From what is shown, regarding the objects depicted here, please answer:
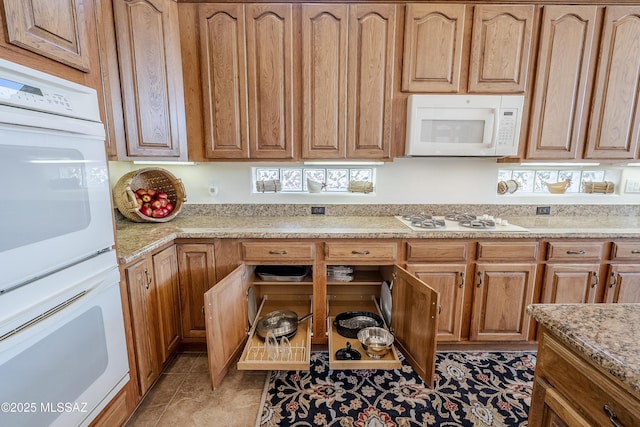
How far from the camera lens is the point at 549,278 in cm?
192

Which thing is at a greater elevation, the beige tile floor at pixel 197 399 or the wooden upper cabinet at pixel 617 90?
the wooden upper cabinet at pixel 617 90

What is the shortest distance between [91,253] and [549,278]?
253 centimetres

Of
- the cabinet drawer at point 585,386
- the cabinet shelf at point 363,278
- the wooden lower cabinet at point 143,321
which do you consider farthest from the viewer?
the cabinet shelf at point 363,278

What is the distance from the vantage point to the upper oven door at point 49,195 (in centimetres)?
85

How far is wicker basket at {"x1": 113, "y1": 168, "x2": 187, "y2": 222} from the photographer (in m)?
1.96

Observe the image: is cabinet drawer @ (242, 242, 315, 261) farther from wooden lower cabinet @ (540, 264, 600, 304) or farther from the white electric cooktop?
wooden lower cabinet @ (540, 264, 600, 304)

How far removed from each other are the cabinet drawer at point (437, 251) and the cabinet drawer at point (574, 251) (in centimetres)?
56

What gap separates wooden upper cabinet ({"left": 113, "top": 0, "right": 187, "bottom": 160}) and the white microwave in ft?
5.22

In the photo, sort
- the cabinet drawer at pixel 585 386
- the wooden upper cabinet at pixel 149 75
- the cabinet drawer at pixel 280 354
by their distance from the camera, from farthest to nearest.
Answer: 1. the wooden upper cabinet at pixel 149 75
2. the cabinet drawer at pixel 280 354
3. the cabinet drawer at pixel 585 386

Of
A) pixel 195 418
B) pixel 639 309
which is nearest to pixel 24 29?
pixel 195 418

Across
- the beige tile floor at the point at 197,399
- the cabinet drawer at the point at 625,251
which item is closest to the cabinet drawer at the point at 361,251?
the beige tile floor at the point at 197,399

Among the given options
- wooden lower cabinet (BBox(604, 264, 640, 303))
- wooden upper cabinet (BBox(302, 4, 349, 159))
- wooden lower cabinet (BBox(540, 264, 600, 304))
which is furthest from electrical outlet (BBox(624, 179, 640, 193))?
wooden upper cabinet (BBox(302, 4, 349, 159))

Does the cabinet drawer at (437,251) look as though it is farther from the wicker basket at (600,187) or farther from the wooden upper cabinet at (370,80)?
the wicker basket at (600,187)

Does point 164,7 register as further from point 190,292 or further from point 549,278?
point 549,278
